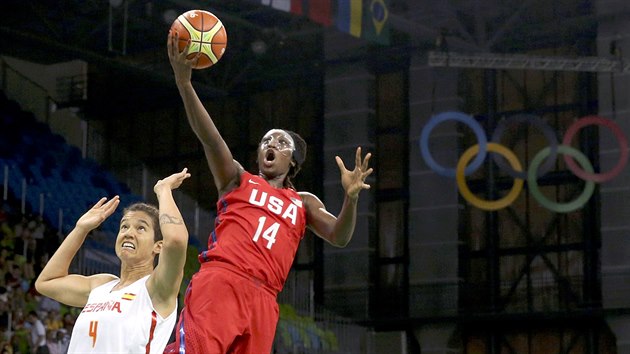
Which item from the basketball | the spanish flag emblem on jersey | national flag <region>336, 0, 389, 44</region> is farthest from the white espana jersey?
national flag <region>336, 0, 389, 44</region>

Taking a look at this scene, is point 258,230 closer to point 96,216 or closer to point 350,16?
point 96,216

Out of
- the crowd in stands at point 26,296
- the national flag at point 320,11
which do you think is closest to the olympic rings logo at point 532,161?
the national flag at point 320,11

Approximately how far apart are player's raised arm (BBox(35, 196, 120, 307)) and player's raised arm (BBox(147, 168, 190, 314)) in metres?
0.55

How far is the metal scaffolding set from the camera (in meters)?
21.0

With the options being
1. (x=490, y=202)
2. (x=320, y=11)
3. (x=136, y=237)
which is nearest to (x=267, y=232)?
(x=136, y=237)

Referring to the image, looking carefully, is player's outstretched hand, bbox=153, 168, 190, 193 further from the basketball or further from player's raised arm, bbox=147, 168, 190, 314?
the basketball

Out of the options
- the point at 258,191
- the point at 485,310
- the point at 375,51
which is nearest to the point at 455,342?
the point at 485,310

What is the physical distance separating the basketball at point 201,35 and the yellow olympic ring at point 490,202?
647 inches

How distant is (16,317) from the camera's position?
17.3m

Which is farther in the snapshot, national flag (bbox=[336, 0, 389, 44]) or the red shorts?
national flag (bbox=[336, 0, 389, 44])

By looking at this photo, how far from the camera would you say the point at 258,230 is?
245 inches

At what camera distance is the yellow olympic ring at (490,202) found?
22328 millimetres

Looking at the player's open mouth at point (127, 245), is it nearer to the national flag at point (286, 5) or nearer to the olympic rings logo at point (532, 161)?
the national flag at point (286, 5)

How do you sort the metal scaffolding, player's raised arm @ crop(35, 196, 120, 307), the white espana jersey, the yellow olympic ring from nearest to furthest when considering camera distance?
the white espana jersey < player's raised arm @ crop(35, 196, 120, 307) < the metal scaffolding < the yellow olympic ring
